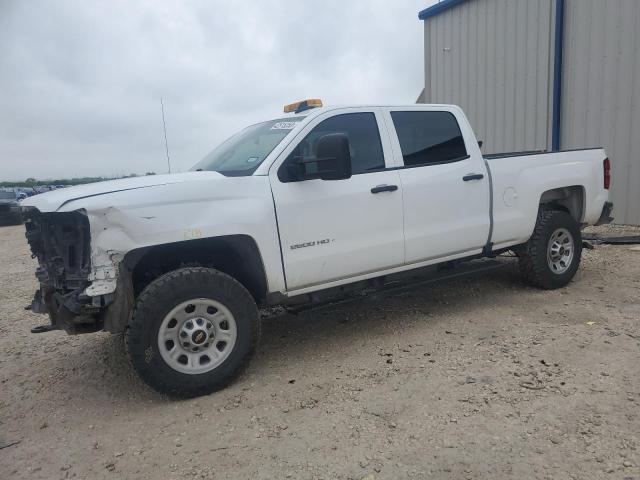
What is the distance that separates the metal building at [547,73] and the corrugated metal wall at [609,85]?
0.02 metres

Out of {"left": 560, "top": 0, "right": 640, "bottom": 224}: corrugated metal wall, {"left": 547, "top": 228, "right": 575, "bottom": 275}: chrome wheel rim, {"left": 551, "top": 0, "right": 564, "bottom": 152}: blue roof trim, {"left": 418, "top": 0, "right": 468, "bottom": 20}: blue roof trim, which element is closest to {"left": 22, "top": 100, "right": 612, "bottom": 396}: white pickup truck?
{"left": 547, "top": 228, "right": 575, "bottom": 275}: chrome wheel rim

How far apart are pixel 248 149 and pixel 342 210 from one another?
0.98m

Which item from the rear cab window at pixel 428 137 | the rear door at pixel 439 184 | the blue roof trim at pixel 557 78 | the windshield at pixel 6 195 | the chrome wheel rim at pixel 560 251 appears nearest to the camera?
the rear door at pixel 439 184

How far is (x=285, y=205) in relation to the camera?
389 cm

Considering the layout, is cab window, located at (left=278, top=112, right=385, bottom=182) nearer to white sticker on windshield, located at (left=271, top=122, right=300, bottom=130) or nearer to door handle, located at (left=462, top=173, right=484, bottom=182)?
white sticker on windshield, located at (left=271, top=122, right=300, bottom=130)

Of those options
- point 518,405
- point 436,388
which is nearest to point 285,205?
point 436,388

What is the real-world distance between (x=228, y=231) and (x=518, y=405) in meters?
2.21

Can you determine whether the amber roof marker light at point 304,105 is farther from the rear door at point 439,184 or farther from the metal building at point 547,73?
the metal building at point 547,73

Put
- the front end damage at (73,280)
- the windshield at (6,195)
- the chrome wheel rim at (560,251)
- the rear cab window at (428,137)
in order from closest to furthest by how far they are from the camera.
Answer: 1. the front end damage at (73,280)
2. the rear cab window at (428,137)
3. the chrome wheel rim at (560,251)
4. the windshield at (6,195)

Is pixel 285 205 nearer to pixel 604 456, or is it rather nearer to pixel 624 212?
pixel 604 456

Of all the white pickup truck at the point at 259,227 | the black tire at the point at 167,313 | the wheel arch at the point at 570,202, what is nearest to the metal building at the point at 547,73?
the wheel arch at the point at 570,202

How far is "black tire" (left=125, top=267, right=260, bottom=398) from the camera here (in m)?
3.41

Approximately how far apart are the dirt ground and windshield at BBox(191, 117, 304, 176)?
5.28 feet

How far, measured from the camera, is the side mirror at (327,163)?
379cm
